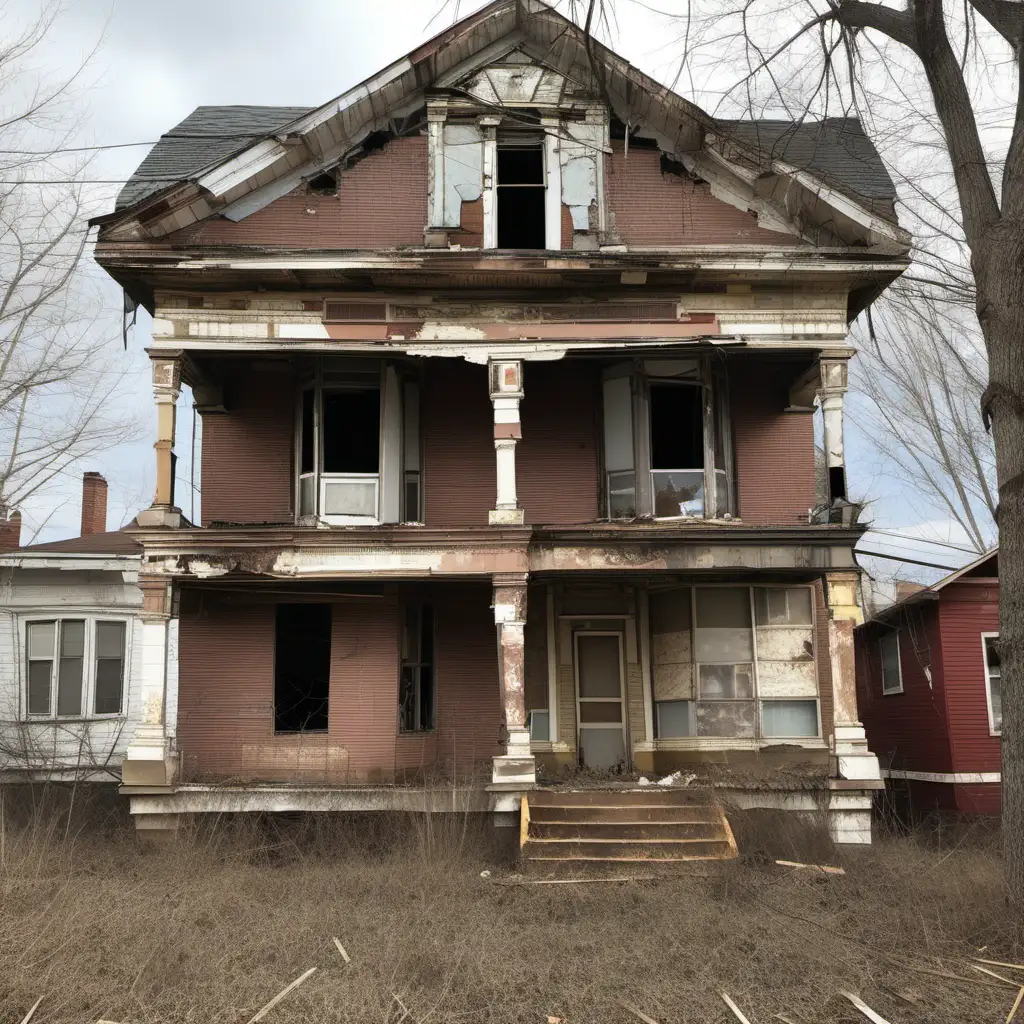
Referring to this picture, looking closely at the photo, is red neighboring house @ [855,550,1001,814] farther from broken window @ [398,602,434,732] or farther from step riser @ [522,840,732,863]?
broken window @ [398,602,434,732]

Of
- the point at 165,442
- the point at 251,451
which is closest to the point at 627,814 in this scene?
the point at 165,442

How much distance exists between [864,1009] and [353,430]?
420 inches

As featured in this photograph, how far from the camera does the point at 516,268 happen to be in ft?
47.7

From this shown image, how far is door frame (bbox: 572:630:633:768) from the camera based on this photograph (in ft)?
53.6

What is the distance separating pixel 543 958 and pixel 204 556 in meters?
7.44

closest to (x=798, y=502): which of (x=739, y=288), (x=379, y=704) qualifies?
(x=739, y=288)

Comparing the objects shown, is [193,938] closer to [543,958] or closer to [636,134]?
[543,958]

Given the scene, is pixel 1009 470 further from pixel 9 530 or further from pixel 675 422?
pixel 9 530

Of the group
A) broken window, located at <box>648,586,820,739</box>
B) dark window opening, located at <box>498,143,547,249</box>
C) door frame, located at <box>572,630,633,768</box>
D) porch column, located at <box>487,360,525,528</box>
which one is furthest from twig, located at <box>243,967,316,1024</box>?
dark window opening, located at <box>498,143,547,249</box>

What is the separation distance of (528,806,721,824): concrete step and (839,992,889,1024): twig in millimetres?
4926

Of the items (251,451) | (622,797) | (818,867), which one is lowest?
(818,867)

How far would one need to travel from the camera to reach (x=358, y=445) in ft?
52.7

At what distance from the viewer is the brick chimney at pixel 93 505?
23.8 meters

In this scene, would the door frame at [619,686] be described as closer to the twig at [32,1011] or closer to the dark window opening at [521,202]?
the dark window opening at [521,202]
